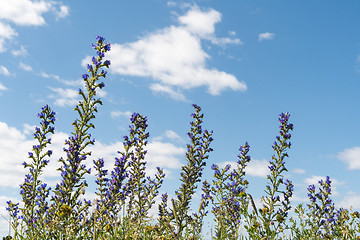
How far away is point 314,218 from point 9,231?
10.1 meters

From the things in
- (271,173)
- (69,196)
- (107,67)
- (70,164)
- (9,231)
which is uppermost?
(107,67)

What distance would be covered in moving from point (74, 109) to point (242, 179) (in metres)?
7.78

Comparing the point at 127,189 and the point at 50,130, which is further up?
the point at 50,130

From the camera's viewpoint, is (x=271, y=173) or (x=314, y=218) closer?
(x=271, y=173)

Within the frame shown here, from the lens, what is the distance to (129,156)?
11.5 metres

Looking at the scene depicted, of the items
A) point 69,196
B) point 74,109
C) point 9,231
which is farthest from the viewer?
point 9,231

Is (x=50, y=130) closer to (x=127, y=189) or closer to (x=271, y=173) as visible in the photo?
(x=127, y=189)

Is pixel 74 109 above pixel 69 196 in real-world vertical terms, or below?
above

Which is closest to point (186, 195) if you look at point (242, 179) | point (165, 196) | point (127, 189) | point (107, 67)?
point (127, 189)

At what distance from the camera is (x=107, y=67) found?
874cm

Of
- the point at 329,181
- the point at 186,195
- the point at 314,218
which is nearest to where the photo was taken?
the point at 186,195

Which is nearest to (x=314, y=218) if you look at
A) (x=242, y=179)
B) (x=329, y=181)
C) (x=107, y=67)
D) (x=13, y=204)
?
(x=329, y=181)

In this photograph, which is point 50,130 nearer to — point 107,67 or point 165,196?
point 107,67

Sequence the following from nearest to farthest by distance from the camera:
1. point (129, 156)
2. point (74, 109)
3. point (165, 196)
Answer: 1. point (74, 109)
2. point (129, 156)
3. point (165, 196)
